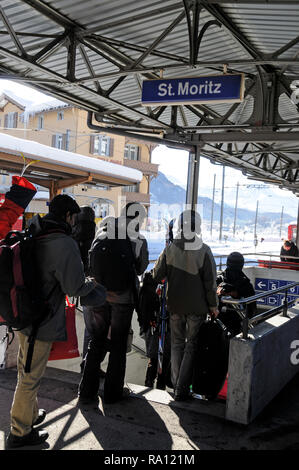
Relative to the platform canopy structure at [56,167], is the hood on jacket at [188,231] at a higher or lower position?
lower

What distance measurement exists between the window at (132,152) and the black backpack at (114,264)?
35566 mm

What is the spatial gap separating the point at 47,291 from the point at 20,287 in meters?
0.22

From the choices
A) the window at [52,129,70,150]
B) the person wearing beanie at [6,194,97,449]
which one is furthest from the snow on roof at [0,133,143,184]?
the window at [52,129,70,150]

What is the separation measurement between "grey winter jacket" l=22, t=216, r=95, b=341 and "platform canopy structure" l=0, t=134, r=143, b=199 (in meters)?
5.86

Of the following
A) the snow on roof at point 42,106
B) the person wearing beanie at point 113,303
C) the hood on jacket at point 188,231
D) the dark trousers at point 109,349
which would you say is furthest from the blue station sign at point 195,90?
the snow on roof at point 42,106

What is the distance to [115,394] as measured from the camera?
3846mm

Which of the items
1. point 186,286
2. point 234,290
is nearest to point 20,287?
point 186,286

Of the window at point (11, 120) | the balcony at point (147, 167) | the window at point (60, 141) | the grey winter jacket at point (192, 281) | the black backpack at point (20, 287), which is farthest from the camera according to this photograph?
the window at point (11, 120)

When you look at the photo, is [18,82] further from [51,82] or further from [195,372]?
[195,372]

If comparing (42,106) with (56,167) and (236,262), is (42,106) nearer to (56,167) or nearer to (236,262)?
(56,167)

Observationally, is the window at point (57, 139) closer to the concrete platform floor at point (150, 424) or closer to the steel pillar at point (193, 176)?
the steel pillar at point (193, 176)

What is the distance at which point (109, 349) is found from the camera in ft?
12.7

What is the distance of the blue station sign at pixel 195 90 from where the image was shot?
579 centimetres
